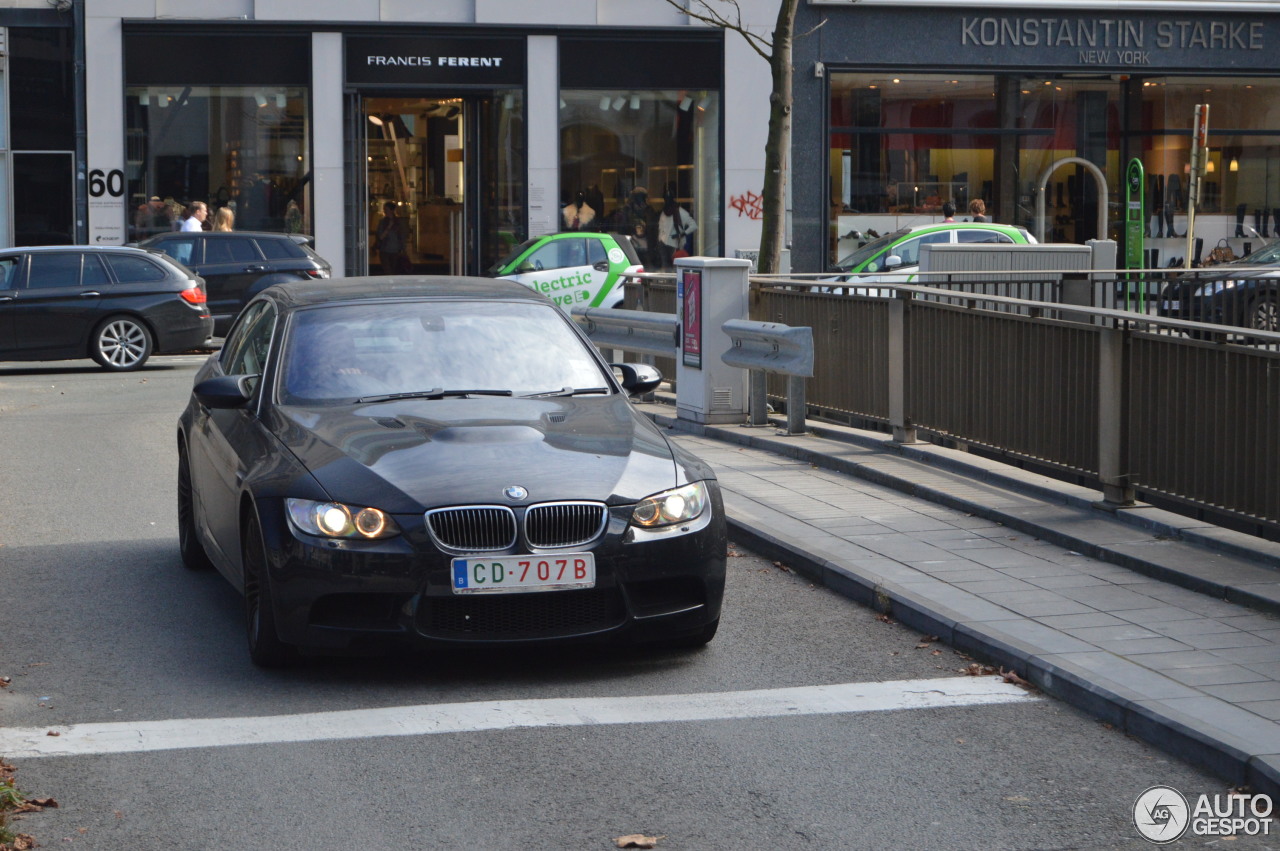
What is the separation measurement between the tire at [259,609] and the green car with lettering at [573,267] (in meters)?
16.5

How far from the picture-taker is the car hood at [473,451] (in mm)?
Answer: 5818

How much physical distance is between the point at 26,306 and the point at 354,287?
13178 mm

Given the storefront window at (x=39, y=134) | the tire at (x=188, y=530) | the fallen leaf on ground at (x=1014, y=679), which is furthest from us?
the storefront window at (x=39, y=134)

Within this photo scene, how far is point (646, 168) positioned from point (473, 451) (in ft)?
75.8

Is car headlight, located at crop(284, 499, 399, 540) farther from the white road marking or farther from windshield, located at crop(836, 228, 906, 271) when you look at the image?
windshield, located at crop(836, 228, 906, 271)

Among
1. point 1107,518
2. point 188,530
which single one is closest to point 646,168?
point 1107,518

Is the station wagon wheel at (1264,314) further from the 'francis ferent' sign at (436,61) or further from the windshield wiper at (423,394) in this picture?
the 'francis ferent' sign at (436,61)

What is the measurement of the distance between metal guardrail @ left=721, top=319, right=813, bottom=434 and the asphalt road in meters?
4.05

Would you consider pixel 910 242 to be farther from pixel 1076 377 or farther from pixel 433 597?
pixel 433 597

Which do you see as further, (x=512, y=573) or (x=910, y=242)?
(x=910, y=242)

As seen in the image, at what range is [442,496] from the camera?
18.9 feet

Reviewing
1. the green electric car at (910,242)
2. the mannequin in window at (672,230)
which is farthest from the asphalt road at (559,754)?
the mannequin in window at (672,230)

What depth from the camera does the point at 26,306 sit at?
19.2 meters

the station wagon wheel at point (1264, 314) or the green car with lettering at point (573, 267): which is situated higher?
the green car with lettering at point (573, 267)
